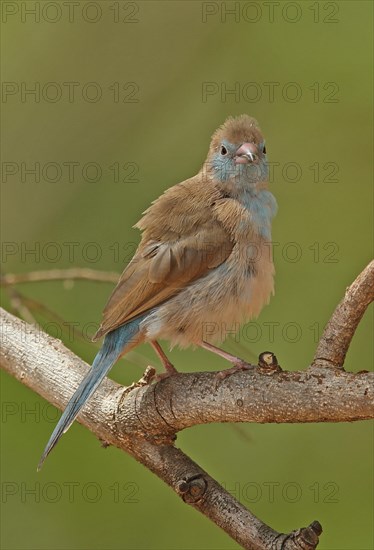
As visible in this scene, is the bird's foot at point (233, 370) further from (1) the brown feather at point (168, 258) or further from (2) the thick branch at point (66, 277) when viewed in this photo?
(2) the thick branch at point (66, 277)

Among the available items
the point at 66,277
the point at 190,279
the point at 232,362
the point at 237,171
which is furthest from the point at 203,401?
the point at 237,171

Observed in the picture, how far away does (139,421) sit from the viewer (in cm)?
360

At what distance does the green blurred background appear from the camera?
479 centimetres

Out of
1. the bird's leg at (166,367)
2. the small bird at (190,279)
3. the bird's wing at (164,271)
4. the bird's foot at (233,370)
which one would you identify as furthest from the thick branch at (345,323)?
the bird's wing at (164,271)

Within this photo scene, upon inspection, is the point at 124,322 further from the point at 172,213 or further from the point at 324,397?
the point at 324,397

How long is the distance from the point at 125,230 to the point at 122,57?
1.15 metres

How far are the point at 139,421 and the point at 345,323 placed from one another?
3.07 ft

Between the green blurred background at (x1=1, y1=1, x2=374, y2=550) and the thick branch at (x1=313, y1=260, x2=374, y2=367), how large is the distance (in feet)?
4.69

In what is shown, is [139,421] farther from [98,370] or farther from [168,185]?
[168,185]

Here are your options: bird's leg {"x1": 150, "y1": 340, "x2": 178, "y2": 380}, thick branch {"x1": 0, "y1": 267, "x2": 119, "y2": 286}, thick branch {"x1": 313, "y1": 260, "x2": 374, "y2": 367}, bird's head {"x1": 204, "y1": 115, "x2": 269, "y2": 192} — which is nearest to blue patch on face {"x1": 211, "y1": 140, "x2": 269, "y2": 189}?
bird's head {"x1": 204, "y1": 115, "x2": 269, "y2": 192}

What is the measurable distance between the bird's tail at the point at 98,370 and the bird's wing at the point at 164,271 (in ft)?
0.18

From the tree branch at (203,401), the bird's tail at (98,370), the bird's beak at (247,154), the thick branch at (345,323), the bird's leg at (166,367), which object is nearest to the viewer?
the tree branch at (203,401)

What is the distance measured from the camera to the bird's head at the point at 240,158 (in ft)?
14.1

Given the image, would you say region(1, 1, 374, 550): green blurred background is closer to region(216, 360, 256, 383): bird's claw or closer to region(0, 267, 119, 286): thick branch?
region(0, 267, 119, 286): thick branch
